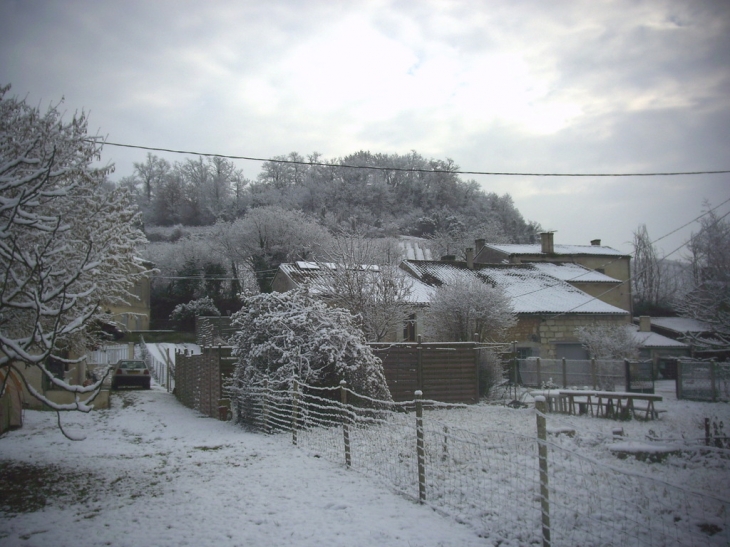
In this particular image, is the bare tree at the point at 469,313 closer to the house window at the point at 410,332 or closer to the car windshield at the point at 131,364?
the house window at the point at 410,332

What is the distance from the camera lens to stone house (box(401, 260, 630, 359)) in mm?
26750

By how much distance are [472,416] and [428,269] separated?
18.6 m

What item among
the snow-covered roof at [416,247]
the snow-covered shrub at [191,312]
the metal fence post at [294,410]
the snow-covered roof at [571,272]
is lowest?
the metal fence post at [294,410]

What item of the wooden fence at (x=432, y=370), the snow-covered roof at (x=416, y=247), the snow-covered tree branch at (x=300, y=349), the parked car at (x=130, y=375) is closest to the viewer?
the snow-covered tree branch at (x=300, y=349)

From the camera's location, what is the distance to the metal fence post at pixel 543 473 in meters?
4.68

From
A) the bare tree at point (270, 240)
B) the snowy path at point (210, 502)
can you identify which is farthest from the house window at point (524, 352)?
the bare tree at point (270, 240)

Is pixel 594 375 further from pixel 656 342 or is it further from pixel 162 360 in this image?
pixel 162 360

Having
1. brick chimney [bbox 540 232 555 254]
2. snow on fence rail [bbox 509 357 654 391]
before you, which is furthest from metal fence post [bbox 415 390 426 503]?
Result: brick chimney [bbox 540 232 555 254]

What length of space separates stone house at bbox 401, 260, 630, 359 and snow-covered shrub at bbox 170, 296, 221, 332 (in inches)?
668

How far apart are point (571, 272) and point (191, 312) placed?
2593cm

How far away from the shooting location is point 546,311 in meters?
26.8

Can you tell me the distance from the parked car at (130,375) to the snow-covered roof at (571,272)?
2207 cm

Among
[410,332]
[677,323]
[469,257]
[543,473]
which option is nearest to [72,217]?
[543,473]

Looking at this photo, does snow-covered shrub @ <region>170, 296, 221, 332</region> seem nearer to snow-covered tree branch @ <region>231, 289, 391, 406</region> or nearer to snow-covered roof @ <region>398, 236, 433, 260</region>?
snow-covered roof @ <region>398, 236, 433, 260</region>
